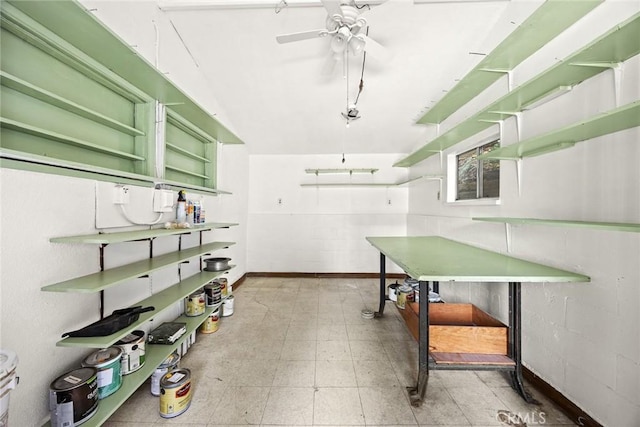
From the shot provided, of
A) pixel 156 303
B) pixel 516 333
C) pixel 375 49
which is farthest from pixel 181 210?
pixel 516 333

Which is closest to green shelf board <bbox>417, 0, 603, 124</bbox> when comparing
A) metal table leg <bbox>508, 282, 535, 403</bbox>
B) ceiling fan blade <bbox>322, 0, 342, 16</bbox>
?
ceiling fan blade <bbox>322, 0, 342, 16</bbox>

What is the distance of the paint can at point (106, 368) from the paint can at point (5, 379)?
1.36 ft

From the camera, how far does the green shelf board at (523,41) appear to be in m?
1.22

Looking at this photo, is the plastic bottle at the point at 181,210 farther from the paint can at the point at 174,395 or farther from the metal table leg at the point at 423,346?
the metal table leg at the point at 423,346

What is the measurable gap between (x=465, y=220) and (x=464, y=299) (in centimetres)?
85

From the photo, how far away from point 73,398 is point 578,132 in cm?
271

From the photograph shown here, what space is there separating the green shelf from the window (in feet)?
1.69

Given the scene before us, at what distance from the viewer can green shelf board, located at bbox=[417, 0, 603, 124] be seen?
1.22 m

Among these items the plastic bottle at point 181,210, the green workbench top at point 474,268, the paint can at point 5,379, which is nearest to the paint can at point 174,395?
the paint can at point 5,379

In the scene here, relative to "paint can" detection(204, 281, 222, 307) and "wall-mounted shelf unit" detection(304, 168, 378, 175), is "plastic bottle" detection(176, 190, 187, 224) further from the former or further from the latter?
"wall-mounted shelf unit" detection(304, 168, 378, 175)

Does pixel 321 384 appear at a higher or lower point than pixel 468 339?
lower

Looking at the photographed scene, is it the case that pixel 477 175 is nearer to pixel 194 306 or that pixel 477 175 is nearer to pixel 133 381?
pixel 194 306

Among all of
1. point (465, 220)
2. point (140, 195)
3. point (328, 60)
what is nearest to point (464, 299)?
point (465, 220)

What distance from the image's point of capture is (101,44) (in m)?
1.19
